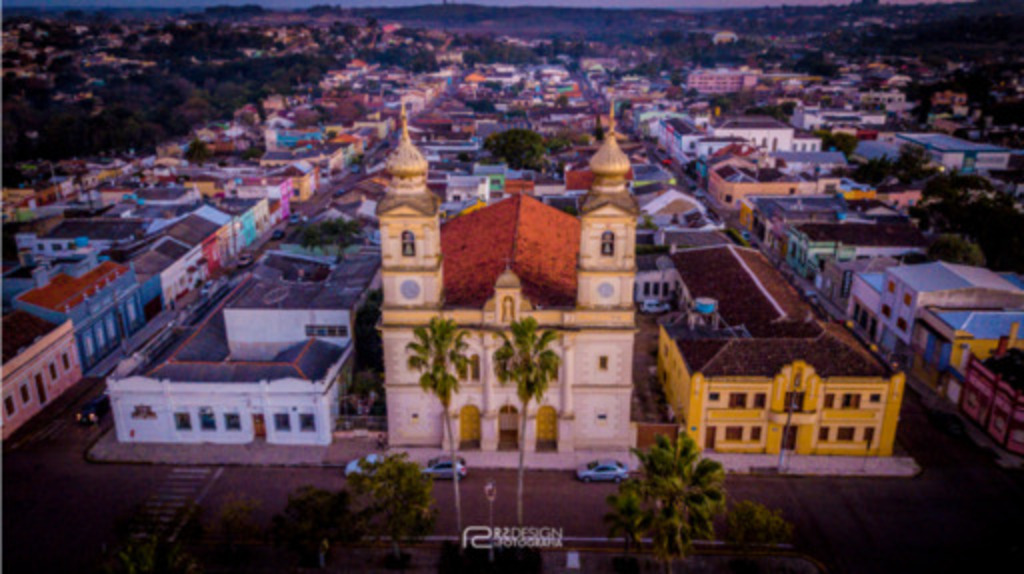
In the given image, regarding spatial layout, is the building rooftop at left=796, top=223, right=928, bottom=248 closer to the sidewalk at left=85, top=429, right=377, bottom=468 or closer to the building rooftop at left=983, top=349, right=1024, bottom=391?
the building rooftop at left=983, top=349, right=1024, bottom=391

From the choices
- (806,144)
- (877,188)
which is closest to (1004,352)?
(877,188)

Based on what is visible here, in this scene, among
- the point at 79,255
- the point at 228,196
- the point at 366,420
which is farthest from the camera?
the point at 228,196

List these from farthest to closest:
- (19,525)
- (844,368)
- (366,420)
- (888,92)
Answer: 1. (888,92)
2. (366,420)
3. (844,368)
4. (19,525)

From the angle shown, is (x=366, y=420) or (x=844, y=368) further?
(x=366, y=420)

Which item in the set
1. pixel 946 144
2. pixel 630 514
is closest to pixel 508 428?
pixel 630 514

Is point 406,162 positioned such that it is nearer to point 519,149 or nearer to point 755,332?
point 755,332

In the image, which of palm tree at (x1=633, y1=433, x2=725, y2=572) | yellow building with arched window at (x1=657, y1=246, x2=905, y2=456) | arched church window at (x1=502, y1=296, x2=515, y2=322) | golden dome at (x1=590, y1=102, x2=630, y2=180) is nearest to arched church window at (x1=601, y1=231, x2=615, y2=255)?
golden dome at (x1=590, y1=102, x2=630, y2=180)

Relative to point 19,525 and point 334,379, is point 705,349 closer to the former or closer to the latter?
point 334,379
